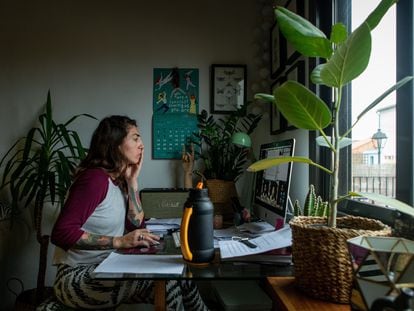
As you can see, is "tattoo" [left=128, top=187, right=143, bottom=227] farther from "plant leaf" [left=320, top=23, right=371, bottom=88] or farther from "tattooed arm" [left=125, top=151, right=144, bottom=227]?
"plant leaf" [left=320, top=23, right=371, bottom=88]

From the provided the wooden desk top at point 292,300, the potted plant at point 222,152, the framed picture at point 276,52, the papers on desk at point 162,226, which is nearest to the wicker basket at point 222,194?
the potted plant at point 222,152

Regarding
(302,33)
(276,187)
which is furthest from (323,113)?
(276,187)

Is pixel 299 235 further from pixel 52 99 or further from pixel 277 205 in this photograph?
pixel 52 99

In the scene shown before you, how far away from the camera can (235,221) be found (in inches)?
75.0

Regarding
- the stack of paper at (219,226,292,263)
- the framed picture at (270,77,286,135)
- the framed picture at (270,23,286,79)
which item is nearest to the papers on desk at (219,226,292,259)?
the stack of paper at (219,226,292,263)

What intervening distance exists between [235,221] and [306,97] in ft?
3.91

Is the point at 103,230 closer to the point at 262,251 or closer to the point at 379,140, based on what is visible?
the point at 262,251

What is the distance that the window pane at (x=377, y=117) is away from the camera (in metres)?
1.23

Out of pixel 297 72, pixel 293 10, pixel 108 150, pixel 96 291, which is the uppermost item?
pixel 293 10

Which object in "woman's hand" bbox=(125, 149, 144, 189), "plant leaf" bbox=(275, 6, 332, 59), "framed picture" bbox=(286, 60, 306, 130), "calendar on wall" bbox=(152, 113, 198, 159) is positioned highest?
"framed picture" bbox=(286, 60, 306, 130)

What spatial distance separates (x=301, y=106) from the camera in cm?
83

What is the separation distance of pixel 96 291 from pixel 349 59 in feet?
3.86

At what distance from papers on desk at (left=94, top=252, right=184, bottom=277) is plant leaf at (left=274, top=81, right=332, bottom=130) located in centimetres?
56

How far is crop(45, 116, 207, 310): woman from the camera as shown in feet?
Result: 4.57
